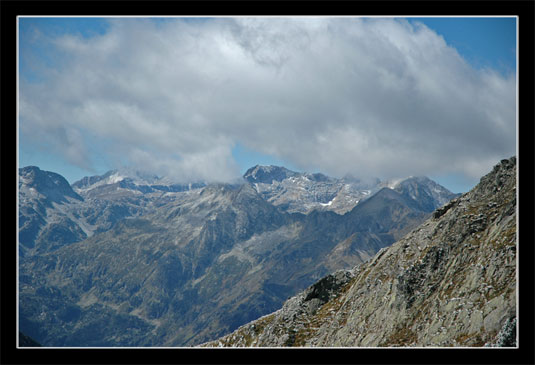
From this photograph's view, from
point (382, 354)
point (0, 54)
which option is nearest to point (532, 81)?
point (382, 354)

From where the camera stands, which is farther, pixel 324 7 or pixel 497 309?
pixel 497 309

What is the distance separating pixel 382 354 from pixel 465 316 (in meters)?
15.4

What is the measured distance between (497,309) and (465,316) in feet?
10.5

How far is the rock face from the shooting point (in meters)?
20.7

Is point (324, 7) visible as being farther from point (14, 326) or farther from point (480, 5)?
point (14, 326)

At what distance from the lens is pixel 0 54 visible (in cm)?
1020

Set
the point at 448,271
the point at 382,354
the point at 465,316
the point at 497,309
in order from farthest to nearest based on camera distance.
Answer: the point at 448,271
the point at 465,316
the point at 497,309
the point at 382,354

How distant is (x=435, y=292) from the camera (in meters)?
27.3

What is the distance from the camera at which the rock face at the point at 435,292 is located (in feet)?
67.8

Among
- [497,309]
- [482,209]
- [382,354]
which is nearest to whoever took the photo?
[382,354]

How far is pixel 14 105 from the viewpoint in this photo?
33.3ft

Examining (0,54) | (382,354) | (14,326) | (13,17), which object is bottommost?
(382,354)

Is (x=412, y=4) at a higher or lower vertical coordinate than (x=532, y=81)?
higher

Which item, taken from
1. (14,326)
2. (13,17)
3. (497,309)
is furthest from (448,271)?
(13,17)
